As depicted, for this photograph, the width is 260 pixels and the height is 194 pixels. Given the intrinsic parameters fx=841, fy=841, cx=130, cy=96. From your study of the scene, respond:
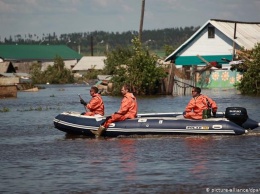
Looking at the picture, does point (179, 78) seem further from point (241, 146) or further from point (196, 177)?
point (196, 177)

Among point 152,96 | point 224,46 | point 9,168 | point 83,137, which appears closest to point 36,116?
point 83,137

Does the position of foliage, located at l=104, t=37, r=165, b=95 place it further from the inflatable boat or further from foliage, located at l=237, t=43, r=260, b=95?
the inflatable boat

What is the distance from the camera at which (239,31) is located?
64.1 metres

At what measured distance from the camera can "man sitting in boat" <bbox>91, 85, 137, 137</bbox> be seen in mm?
23844

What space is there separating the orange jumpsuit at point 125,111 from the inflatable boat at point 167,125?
143 mm

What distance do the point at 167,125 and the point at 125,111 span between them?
53.9 inches

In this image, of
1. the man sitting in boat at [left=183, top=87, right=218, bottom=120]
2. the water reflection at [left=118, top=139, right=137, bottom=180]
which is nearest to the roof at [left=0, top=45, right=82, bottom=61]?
the man sitting in boat at [left=183, top=87, right=218, bottom=120]

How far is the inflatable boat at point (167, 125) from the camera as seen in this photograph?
75.4 feet

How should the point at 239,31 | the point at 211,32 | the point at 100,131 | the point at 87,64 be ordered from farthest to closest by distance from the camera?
1. the point at 87,64
2. the point at 239,31
3. the point at 211,32
4. the point at 100,131

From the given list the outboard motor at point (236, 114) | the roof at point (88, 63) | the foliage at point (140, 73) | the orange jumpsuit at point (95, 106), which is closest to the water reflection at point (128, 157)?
the orange jumpsuit at point (95, 106)

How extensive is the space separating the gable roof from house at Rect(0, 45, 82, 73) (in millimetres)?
68578

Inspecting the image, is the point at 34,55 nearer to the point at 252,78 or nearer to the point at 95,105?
the point at 252,78

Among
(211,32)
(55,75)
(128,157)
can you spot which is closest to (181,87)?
(211,32)

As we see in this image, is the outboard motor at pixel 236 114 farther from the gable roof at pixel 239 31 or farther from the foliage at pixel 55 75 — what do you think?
the foliage at pixel 55 75
